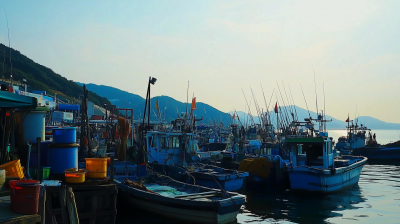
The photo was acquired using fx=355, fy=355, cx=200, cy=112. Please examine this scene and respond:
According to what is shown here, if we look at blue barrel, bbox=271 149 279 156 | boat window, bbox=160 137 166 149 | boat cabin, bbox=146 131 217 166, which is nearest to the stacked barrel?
boat cabin, bbox=146 131 217 166

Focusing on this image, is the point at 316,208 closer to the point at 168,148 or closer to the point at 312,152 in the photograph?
the point at 312,152

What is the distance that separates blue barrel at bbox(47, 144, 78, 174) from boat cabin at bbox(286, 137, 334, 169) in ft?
41.9

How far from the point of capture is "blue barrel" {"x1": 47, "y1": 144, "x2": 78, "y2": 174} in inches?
362

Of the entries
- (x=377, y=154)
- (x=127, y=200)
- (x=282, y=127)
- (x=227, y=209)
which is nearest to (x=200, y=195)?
(x=227, y=209)

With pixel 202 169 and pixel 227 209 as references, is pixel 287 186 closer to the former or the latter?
pixel 202 169

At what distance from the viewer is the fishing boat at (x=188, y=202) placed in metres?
11.0

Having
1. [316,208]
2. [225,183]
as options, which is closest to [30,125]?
[225,183]

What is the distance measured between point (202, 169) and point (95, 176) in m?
10.1

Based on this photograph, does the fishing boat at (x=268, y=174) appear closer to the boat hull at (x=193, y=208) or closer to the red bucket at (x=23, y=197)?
the boat hull at (x=193, y=208)

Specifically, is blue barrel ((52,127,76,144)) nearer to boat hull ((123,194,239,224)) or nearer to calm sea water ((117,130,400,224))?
boat hull ((123,194,239,224))

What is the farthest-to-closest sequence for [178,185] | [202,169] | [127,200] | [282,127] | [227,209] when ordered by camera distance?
1. [282,127]
2. [202,169]
3. [178,185]
4. [127,200]
5. [227,209]

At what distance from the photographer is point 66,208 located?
692 cm

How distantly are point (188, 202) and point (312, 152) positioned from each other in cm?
1164

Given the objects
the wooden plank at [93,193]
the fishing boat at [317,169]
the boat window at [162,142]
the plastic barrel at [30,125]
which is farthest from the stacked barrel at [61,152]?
the fishing boat at [317,169]
